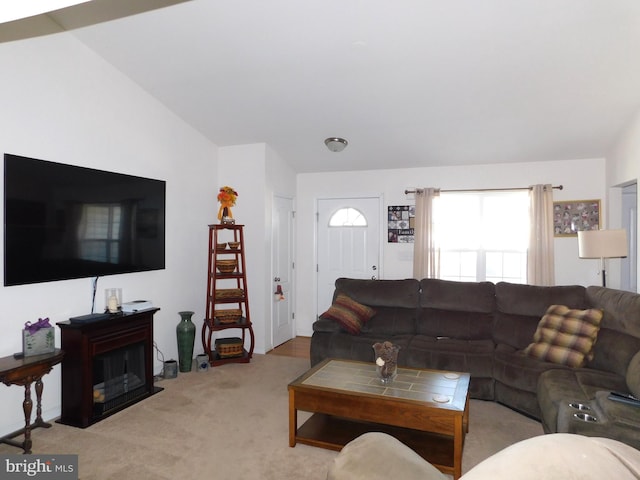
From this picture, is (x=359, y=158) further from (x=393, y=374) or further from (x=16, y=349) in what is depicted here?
(x=16, y=349)

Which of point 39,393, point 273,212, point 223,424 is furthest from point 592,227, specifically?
point 39,393

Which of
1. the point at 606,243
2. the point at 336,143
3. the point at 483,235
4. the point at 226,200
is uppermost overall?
the point at 336,143

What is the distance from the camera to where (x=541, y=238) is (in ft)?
16.1

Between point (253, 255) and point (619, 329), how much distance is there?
3.68 meters

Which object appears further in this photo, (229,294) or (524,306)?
(229,294)

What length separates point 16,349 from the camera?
2.95 metres

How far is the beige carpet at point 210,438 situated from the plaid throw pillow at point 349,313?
86 cm

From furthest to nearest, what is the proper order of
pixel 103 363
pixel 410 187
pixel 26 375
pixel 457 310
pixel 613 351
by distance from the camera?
pixel 410 187, pixel 457 310, pixel 103 363, pixel 613 351, pixel 26 375

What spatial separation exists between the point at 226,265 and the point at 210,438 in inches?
85.2

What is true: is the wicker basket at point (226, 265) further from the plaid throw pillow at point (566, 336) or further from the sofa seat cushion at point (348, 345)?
the plaid throw pillow at point (566, 336)

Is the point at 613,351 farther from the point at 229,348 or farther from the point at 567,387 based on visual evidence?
the point at 229,348

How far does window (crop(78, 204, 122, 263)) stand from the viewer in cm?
335

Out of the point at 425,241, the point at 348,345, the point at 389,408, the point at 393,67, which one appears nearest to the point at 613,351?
the point at 389,408

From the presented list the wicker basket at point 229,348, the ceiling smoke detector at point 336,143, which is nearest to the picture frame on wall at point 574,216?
the ceiling smoke detector at point 336,143
